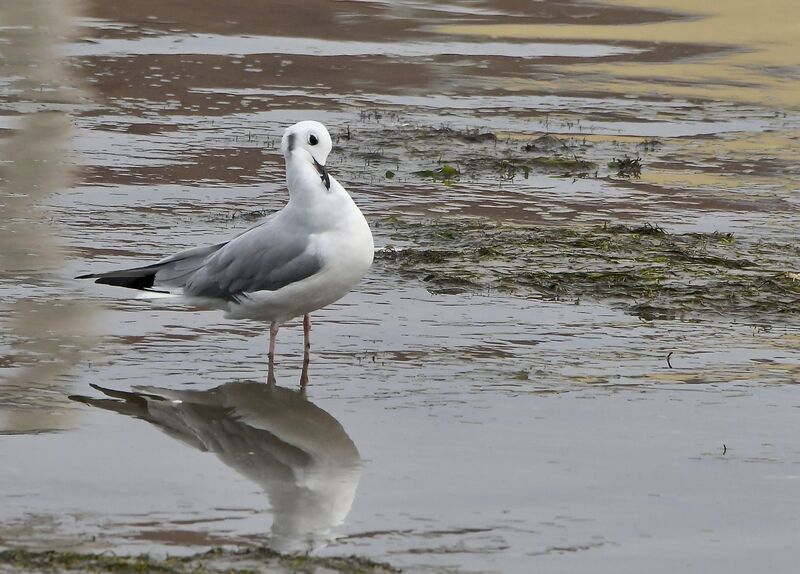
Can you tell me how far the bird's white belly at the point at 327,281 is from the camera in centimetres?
707

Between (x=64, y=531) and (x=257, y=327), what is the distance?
305 cm

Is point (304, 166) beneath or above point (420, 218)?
above

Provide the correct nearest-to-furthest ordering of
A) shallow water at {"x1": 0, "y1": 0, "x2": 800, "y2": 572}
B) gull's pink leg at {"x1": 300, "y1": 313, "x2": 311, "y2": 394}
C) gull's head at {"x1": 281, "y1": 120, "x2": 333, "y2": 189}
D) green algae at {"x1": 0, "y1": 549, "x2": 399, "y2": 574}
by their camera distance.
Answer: green algae at {"x1": 0, "y1": 549, "x2": 399, "y2": 574}
shallow water at {"x1": 0, "y1": 0, "x2": 800, "y2": 572}
gull's pink leg at {"x1": 300, "y1": 313, "x2": 311, "y2": 394}
gull's head at {"x1": 281, "y1": 120, "x2": 333, "y2": 189}

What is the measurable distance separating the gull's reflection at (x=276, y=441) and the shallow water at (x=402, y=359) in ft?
0.06

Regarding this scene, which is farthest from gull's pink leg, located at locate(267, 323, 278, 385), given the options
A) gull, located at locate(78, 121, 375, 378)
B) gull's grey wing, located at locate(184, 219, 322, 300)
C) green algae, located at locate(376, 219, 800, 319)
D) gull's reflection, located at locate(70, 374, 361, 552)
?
green algae, located at locate(376, 219, 800, 319)

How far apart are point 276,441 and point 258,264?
4.11ft

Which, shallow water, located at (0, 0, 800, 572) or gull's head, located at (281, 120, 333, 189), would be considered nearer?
shallow water, located at (0, 0, 800, 572)

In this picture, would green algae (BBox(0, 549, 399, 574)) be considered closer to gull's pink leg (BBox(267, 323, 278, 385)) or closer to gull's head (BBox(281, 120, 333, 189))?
gull's pink leg (BBox(267, 323, 278, 385))

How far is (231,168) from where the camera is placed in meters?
11.7

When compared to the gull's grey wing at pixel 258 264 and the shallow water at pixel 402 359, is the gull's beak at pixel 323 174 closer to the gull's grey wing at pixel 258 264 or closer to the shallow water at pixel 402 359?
the gull's grey wing at pixel 258 264

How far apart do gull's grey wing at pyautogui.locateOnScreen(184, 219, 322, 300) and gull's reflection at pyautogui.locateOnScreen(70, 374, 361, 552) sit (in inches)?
20.6

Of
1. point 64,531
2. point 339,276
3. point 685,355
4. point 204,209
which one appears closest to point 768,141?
point 204,209

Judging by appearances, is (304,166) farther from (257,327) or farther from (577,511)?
(577,511)

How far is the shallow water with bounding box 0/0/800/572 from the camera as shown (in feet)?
17.4
